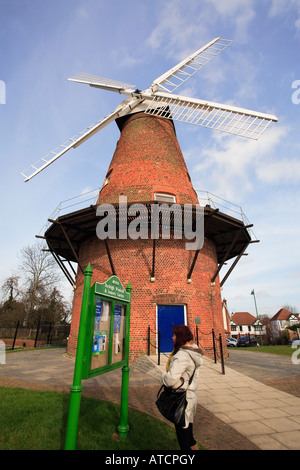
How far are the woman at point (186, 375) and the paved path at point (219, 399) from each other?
1.18 meters

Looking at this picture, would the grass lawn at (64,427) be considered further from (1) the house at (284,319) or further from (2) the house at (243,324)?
(1) the house at (284,319)

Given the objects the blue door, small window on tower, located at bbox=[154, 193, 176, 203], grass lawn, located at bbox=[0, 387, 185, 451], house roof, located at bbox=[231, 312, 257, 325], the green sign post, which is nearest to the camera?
the green sign post

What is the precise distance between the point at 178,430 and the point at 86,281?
1.70 m

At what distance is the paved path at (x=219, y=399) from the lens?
136 inches

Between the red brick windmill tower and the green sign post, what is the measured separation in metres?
5.58

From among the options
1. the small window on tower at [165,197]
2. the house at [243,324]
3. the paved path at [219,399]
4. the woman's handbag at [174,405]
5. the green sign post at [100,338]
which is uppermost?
the small window on tower at [165,197]

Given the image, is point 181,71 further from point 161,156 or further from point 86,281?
point 86,281

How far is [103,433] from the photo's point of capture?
3355 millimetres

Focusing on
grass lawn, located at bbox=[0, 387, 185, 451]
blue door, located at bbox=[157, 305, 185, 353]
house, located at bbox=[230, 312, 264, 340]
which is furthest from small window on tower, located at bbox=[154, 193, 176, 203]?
house, located at bbox=[230, 312, 264, 340]

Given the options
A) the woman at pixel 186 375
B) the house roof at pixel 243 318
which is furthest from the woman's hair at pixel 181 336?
the house roof at pixel 243 318

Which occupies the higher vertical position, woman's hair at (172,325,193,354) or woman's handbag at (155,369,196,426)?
woman's hair at (172,325,193,354)

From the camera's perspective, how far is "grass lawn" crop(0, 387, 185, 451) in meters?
3.03

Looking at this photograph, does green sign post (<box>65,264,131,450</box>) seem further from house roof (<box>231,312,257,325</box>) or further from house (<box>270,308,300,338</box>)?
house (<box>270,308,300,338</box>)

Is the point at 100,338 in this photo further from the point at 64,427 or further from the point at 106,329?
the point at 64,427
